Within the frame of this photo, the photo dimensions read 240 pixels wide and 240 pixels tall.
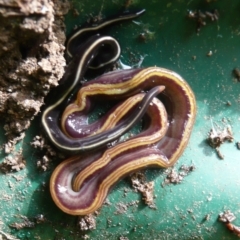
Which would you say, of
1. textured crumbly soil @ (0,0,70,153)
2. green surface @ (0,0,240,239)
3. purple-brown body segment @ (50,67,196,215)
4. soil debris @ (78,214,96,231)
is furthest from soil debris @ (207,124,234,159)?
textured crumbly soil @ (0,0,70,153)

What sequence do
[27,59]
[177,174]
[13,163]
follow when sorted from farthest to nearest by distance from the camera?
[177,174], [13,163], [27,59]

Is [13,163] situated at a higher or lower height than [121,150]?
lower

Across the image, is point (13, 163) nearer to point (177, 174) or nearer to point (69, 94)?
point (69, 94)

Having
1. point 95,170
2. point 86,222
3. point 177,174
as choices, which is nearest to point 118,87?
point 95,170

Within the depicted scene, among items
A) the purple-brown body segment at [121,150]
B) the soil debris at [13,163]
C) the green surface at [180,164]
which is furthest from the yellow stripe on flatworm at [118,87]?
the soil debris at [13,163]

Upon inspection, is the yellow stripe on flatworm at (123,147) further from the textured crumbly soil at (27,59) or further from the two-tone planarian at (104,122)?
the textured crumbly soil at (27,59)

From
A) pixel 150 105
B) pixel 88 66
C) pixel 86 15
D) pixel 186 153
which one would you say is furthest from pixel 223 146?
pixel 86 15
